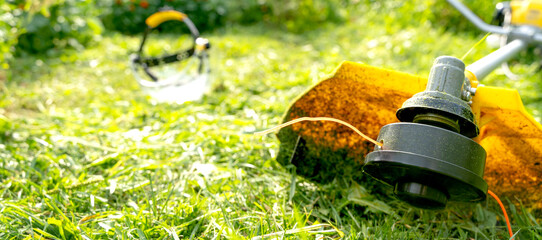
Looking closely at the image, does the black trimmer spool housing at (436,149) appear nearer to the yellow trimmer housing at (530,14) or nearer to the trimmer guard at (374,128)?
the trimmer guard at (374,128)

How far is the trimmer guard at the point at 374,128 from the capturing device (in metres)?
1.01

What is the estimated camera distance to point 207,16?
5.65m

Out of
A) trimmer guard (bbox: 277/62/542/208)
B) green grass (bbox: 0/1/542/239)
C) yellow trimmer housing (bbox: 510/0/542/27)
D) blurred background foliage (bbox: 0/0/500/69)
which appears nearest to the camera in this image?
trimmer guard (bbox: 277/62/542/208)

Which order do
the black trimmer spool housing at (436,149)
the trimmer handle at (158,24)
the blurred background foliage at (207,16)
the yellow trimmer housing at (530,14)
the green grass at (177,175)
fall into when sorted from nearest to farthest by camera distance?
the black trimmer spool housing at (436,149) < the green grass at (177,175) < the yellow trimmer housing at (530,14) < the trimmer handle at (158,24) < the blurred background foliage at (207,16)

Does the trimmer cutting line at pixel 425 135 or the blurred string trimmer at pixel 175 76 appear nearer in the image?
the trimmer cutting line at pixel 425 135

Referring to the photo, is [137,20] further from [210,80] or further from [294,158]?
[294,158]

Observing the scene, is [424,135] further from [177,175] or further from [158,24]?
[158,24]

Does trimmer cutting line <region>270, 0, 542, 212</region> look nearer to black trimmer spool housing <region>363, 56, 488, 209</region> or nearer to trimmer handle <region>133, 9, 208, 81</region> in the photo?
black trimmer spool housing <region>363, 56, 488, 209</region>

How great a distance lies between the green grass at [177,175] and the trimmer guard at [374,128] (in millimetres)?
90

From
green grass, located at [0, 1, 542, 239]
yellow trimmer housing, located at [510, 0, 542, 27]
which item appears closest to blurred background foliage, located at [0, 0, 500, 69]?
green grass, located at [0, 1, 542, 239]

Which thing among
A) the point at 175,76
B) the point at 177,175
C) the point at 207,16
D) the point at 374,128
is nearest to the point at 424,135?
the point at 374,128

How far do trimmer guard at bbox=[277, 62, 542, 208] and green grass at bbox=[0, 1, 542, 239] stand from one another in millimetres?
90

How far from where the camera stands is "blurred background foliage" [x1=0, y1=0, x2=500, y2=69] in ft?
12.8

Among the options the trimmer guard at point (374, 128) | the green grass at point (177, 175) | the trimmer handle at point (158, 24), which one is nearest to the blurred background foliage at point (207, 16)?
the green grass at point (177, 175)
